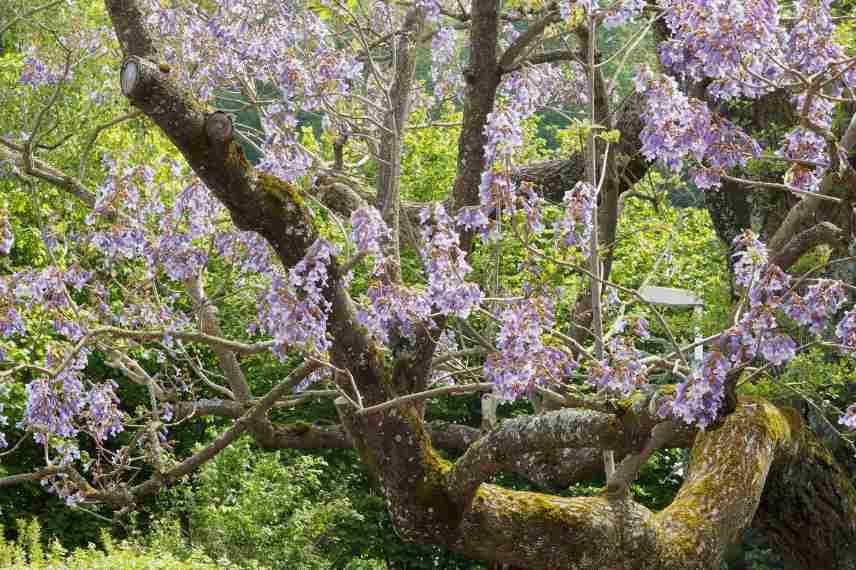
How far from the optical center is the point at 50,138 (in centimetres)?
1168

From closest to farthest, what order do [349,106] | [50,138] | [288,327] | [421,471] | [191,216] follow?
[288,327] → [421,471] → [191,216] → [349,106] → [50,138]

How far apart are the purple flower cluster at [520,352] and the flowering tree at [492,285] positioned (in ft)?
0.04

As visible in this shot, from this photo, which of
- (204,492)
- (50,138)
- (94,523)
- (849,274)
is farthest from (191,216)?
(94,523)

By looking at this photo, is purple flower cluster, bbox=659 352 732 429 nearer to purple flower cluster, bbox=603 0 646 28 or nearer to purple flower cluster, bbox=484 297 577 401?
purple flower cluster, bbox=484 297 577 401

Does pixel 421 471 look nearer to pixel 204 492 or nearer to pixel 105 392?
pixel 105 392

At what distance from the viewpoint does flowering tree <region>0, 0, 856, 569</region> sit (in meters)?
4.32

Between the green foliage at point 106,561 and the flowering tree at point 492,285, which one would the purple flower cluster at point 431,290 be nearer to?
the flowering tree at point 492,285

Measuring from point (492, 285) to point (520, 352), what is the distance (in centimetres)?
250

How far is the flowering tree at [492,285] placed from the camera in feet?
14.2

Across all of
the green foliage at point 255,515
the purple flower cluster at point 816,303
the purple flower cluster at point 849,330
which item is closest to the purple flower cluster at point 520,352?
the purple flower cluster at point 816,303

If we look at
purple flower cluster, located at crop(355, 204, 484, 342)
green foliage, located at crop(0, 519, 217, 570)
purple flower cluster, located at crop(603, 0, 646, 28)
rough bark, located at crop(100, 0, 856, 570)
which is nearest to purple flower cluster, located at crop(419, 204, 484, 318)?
purple flower cluster, located at crop(355, 204, 484, 342)

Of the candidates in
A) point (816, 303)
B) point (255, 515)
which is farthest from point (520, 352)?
point (255, 515)

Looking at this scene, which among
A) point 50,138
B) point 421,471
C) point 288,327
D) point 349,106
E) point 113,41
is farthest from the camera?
point 50,138

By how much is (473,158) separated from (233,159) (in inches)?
74.5
